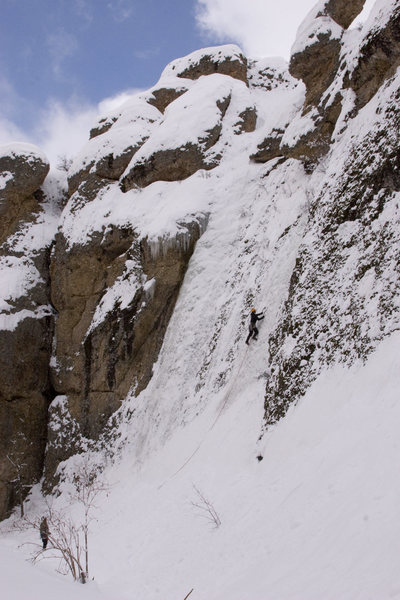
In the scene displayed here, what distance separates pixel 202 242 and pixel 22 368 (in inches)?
394

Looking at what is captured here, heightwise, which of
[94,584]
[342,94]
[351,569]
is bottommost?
[351,569]

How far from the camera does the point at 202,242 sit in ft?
61.2

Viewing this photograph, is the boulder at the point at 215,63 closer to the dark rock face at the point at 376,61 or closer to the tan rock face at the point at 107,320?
the tan rock face at the point at 107,320

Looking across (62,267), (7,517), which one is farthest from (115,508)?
(62,267)

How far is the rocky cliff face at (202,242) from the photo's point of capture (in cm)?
1021

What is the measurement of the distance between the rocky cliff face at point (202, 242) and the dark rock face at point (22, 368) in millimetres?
63

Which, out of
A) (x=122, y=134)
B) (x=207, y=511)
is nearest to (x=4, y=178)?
(x=122, y=134)

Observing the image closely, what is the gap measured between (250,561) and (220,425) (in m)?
5.46

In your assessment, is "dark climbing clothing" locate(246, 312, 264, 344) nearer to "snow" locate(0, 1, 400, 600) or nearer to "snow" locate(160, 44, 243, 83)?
"snow" locate(0, 1, 400, 600)

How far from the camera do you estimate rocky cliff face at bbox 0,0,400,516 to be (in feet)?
33.5

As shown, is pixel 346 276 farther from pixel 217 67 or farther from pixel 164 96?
pixel 217 67

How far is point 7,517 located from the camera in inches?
763

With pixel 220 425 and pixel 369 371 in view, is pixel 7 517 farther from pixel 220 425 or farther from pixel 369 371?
pixel 369 371

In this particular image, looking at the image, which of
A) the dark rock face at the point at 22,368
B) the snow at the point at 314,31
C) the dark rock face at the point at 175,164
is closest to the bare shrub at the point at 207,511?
the dark rock face at the point at 22,368
